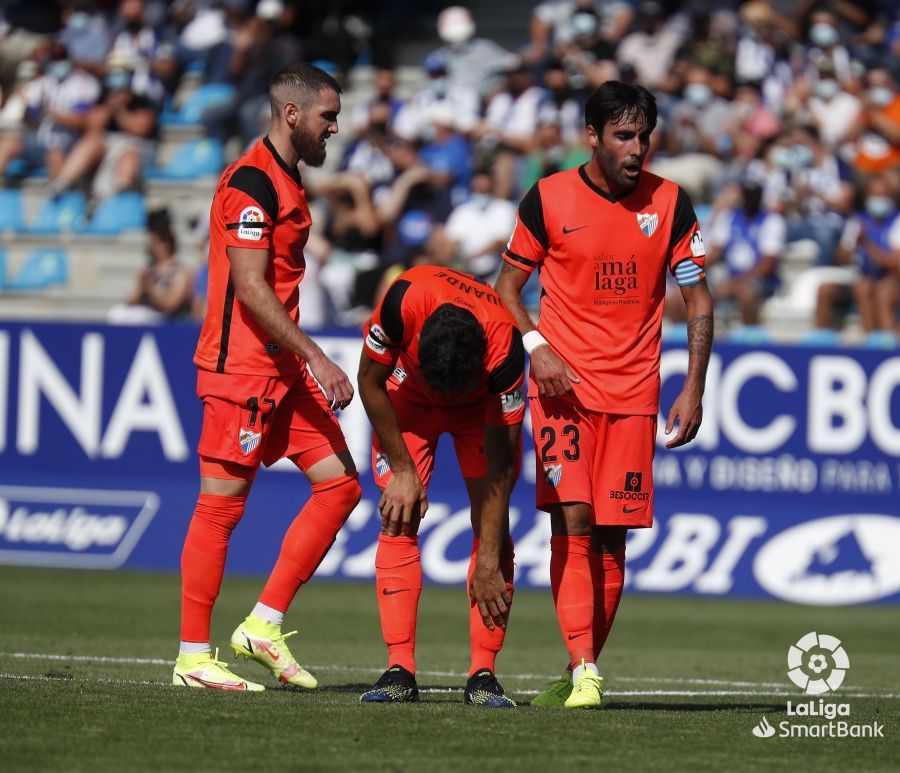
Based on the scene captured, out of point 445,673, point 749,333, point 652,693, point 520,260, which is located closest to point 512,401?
point 520,260

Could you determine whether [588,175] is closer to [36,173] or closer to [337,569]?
[337,569]

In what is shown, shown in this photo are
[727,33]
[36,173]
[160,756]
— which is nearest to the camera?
[160,756]

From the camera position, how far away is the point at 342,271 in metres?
16.8

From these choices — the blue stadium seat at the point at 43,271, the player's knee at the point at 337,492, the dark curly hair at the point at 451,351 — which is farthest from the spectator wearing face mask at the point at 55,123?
the dark curly hair at the point at 451,351

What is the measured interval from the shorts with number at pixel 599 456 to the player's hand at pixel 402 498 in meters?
0.56

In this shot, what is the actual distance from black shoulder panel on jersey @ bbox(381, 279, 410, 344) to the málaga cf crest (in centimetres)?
123

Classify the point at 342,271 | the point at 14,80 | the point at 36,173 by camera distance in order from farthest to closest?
the point at 14,80
the point at 36,173
the point at 342,271

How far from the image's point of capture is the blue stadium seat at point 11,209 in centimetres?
1972

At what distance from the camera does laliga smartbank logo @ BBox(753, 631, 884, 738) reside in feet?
20.2

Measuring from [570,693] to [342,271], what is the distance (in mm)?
10376

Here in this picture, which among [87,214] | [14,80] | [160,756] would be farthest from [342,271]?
[160,756]

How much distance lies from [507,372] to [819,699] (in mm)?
2427

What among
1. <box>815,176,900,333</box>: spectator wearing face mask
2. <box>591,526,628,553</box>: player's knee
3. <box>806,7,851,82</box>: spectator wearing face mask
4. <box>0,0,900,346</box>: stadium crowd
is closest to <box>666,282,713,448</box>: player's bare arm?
<box>591,526,628,553</box>: player's knee

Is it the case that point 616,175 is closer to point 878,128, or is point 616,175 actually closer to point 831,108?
point 878,128
